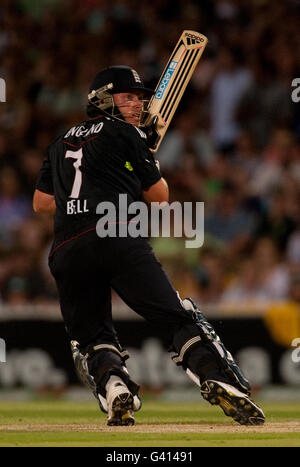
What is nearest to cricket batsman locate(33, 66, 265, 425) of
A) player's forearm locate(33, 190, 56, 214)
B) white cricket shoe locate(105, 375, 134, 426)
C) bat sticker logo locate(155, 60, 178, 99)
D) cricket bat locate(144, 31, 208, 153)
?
white cricket shoe locate(105, 375, 134, 426)

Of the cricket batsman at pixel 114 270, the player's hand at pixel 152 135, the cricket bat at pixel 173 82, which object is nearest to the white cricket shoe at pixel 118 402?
the cricket batsman at pixel 114 270

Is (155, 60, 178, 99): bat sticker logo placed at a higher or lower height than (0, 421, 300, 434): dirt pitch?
higher

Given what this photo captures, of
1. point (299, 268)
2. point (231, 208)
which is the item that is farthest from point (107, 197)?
point (231, 208)

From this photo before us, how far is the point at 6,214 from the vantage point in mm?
12172

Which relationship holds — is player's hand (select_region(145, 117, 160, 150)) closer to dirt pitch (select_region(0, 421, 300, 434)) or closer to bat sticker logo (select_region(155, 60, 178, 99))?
bat sticker logo (select_region(155, 60, 178, 99))

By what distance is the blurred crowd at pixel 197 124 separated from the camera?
10.7m

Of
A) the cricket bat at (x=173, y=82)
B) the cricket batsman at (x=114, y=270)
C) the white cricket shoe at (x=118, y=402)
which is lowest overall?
the white cricket shoe at (x=118, y=402)

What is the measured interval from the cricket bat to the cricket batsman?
440mm

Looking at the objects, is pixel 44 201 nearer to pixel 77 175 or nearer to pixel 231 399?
pixel 77 175

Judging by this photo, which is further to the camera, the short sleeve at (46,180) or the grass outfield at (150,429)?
the short sleeve at (46,180)

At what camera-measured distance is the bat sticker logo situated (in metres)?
6.86

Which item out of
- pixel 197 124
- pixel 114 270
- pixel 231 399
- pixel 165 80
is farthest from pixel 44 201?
pixel 197 124

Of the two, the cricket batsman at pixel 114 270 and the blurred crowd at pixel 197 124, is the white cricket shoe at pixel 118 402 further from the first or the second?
the blurred crowd at pixel 197 124
